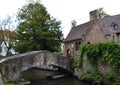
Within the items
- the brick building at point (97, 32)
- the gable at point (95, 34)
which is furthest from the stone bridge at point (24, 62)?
the gable at point (95, 34)

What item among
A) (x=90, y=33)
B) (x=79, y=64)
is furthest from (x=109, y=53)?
(x=90, y=33)

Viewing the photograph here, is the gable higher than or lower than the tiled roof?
lower

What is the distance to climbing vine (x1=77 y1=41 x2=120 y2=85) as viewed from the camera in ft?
61.8

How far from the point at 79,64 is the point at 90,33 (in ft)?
20.2

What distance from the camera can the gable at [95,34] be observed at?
2869 cm

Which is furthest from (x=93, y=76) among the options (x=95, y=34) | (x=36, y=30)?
(x=36, y=30)

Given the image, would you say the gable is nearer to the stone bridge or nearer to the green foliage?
the stone bridge

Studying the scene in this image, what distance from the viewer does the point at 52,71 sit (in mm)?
30281

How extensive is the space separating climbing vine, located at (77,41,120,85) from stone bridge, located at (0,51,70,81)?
179 inches

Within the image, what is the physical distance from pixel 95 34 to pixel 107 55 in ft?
33.0

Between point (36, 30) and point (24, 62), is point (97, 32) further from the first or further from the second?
point (24, 62)

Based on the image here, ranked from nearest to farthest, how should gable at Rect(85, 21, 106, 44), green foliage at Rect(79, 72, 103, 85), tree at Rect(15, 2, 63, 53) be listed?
green foliage at Rect(79, 72, 103, 85)
gable at Rect(85, 21, 106, 44)
tree at Rect(15, 2, 63, 53)

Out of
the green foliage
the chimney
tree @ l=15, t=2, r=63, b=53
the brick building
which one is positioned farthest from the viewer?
the chimney

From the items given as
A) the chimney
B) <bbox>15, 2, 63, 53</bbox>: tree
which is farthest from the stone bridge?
the chimney
